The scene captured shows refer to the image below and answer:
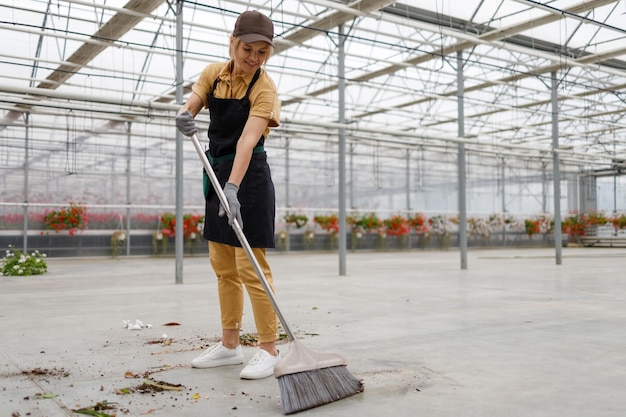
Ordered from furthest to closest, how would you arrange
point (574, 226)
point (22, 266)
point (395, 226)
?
point (574, 226) < point (395, 226) < point (22, 266)

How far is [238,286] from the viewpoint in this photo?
306cm

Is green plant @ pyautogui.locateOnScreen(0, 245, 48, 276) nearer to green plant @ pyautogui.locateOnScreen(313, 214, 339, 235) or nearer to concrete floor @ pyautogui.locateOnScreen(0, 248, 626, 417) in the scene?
concrete floor @ pyautogui.locateOnScreen(0, 248, 626, 417)

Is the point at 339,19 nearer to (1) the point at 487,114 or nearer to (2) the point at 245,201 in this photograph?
(2) the point at 245,201

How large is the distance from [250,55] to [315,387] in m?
1.47

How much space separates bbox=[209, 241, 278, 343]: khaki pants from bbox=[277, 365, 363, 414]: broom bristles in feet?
1.60

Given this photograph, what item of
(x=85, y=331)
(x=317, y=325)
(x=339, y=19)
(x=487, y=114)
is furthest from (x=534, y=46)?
(x=85, y=331)

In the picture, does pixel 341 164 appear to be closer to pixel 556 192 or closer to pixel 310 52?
pixel 556 192

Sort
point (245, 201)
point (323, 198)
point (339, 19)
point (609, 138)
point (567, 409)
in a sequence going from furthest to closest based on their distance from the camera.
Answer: point (609, 138), point (323, 198), point (339, 19), point (245, 201), point (567, 409)

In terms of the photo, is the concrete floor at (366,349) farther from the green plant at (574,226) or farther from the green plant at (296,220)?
the green plant at (574,226)

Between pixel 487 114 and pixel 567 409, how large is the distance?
21.0m

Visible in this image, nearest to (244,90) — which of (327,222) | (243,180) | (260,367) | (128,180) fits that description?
(243,180)

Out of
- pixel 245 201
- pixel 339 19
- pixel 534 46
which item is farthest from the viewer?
pixel 534 46

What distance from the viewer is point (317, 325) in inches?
167

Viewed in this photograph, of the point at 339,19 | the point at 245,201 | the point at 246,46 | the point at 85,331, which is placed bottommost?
the point at 85,331
